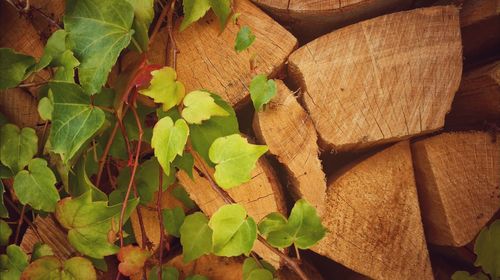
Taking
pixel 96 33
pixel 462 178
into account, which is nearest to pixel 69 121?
pixel 96 33

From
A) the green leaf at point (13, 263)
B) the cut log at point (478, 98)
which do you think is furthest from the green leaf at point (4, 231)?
the cut log at point (478, 98)

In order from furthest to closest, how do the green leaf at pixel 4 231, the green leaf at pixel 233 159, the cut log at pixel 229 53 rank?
1. the green leaf at pixel 4 231
2. the cut log at pixel 229 53
3. the green leaf at pixel 233 159

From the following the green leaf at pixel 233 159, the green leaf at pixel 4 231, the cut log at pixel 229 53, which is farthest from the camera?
the green leaf at pixel 4 231

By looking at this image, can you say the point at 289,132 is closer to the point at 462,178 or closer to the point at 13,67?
the point at 462,178

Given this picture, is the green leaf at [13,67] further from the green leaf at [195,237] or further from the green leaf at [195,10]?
the green leaf at [195,237]

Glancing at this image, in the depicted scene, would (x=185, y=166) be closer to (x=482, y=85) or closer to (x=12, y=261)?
(x=12, y=261)

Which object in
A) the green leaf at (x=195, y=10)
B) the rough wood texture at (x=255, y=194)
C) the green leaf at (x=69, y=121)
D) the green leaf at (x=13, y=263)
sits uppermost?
the green leaf at (x=195, y=10)

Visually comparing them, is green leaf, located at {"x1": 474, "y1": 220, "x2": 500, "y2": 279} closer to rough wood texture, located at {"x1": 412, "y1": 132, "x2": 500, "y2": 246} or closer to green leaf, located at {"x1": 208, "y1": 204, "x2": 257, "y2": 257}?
rough wood texture, located at {"x1": 412, "y1": 132, "x2": 500, "y2": 246}
